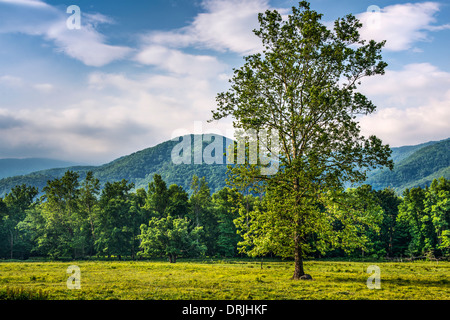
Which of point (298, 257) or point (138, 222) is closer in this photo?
point (298, 257)

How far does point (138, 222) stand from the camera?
80188mm

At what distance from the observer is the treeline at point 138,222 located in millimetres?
74000

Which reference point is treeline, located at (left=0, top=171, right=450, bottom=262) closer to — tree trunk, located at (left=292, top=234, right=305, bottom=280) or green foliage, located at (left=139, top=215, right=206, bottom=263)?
green foliage, located at (left=139, top=215, right=206, bottom=263)

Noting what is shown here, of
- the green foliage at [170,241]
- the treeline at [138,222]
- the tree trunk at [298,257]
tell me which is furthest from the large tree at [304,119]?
the treeline at [138,222]

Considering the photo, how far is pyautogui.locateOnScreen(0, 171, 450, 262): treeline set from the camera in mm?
74000

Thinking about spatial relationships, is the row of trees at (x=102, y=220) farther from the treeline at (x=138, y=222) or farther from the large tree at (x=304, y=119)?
the large tree at (x=304, y=119)

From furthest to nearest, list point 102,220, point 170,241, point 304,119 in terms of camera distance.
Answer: point 102,220, point 170,241, point 304,119

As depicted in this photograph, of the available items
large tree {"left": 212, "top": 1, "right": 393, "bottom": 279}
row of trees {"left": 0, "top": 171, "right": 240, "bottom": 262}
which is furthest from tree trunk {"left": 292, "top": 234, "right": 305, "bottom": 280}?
row of trees {"left": 0, "top": 171, "right": 240, "bottom": 262}

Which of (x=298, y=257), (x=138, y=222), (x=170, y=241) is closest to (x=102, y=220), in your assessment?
(x=138, y=222)

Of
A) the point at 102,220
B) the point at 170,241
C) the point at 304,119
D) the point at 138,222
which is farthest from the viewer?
the point at 138,222

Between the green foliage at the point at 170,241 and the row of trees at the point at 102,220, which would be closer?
the green foliage at the point at 170,241

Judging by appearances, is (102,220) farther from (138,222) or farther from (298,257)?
(298,257)
